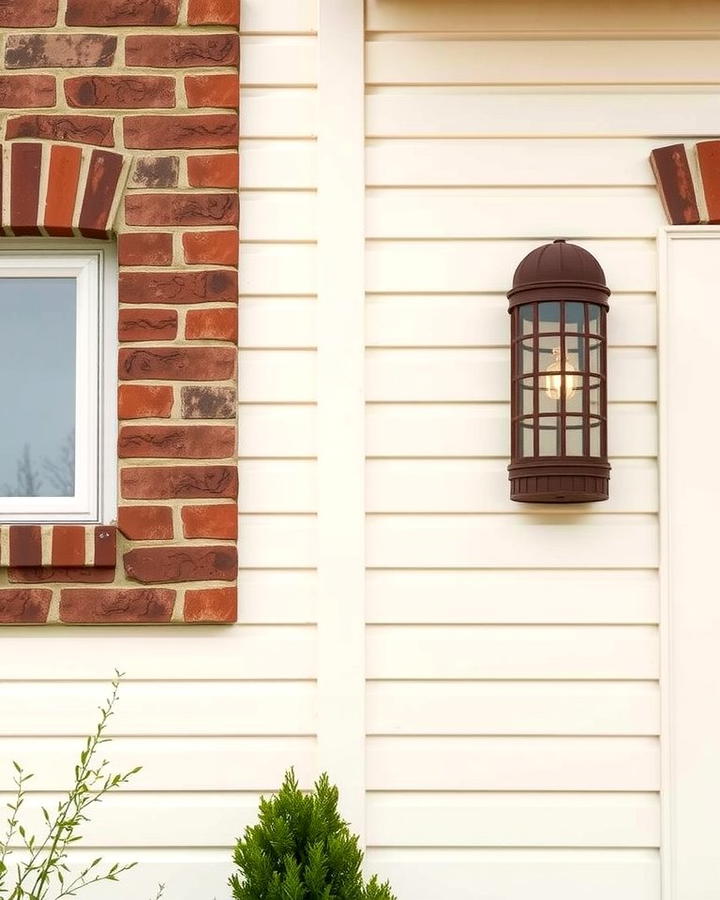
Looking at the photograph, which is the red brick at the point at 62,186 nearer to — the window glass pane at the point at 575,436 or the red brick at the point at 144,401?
the red brick at the point at 144,401

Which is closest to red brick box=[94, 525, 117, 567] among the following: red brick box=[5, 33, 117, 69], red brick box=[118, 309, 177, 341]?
red brick box=[118, 309, 177, 341]

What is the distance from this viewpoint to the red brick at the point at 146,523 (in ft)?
8.57

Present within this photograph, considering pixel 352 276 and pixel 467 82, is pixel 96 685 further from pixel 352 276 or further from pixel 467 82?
pixel 467 82

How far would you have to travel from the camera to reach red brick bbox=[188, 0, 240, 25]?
267cm

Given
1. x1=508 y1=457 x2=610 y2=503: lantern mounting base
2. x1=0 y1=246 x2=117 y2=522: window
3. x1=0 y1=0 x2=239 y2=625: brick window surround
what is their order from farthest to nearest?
1. x1=0 y1=246 x2=117 y2=522: window
2. x1=0 y1=0 x2=239 y2=625: brick window surround
3. x1=508 y1=457 x2=610 y2=503: lantern mounting base

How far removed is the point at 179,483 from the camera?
8.60ft

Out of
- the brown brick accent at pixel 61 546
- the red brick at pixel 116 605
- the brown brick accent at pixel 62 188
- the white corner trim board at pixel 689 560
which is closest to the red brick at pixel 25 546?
the brown brick accent at pixel 61 546

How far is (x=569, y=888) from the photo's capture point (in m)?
2.60

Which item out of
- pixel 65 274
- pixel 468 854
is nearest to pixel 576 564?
pixel 468 854

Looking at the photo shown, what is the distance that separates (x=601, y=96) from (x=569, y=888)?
207 centimetres

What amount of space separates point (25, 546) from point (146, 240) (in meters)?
0.84

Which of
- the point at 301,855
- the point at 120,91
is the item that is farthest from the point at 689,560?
the point at 120,91

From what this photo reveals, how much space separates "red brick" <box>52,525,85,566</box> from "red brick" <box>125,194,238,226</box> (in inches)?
31.8

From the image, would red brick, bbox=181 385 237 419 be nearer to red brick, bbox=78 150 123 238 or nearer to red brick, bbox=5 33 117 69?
red brick, bbox=78 150 123 238
